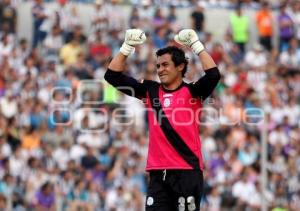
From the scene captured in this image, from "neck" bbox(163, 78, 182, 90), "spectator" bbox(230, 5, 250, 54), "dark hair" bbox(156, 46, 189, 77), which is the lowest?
"neck" bbox(163, 78, 182, 90)

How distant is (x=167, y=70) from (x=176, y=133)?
59 centimetres

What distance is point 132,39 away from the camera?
9.07 metres

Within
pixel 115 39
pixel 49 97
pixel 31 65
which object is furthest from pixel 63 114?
pixel 115 39

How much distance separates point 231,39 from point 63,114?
570 cm

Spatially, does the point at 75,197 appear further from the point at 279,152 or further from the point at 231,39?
the point at 231,39

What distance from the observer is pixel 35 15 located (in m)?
21.0

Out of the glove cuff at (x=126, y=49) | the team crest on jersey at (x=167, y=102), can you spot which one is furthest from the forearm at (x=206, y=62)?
the glove cuff at (x=126, y=49)

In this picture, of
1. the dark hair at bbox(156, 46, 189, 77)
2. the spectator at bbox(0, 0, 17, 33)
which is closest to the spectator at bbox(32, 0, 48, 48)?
the spectator at bbox(0, 0, 17, 33)

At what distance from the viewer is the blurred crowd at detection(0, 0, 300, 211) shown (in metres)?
16.5

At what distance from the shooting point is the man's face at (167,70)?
9.05 m

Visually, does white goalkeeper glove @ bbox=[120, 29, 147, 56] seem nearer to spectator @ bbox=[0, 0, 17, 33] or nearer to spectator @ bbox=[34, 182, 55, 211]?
spectator @ bbox=[34, 182, 55, 211]

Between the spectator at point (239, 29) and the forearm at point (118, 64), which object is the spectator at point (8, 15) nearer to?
the spectator at point (239, 29)

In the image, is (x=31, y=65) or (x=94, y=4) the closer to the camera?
(x=31, y=65)

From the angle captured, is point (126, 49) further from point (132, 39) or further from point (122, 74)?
point (122, 74)
